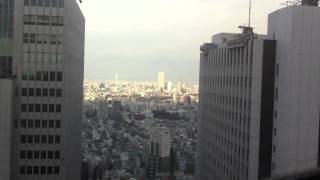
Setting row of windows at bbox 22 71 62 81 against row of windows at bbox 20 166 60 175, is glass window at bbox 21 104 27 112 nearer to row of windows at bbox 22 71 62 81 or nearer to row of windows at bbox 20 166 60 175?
row of windows at bbox 22 71 62 81

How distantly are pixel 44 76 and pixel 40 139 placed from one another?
6.70 metres

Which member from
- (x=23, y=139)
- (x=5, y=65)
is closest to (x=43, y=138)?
(x=23, y=139)

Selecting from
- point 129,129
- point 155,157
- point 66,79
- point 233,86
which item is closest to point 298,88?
point 233,86

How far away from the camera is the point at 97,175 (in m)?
122

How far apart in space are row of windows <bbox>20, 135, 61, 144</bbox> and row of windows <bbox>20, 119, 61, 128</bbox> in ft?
3.49

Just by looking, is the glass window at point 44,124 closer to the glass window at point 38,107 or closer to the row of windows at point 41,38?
the glass window at point 38,107

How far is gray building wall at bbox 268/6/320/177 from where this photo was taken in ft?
120

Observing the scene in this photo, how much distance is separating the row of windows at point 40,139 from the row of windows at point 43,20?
11872 mm

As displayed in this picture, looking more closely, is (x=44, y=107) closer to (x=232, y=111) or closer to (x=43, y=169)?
(x=43, y=169)

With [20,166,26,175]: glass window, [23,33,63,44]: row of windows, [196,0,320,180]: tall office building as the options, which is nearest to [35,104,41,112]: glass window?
[20,166,26,175]: glass window

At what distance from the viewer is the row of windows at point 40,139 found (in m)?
53.9

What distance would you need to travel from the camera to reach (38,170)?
5441 centimetres

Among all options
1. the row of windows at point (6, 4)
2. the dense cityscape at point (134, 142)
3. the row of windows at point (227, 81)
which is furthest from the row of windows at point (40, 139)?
the dense cityscape at point (134, 142)

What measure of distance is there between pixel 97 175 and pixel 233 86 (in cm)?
8032
